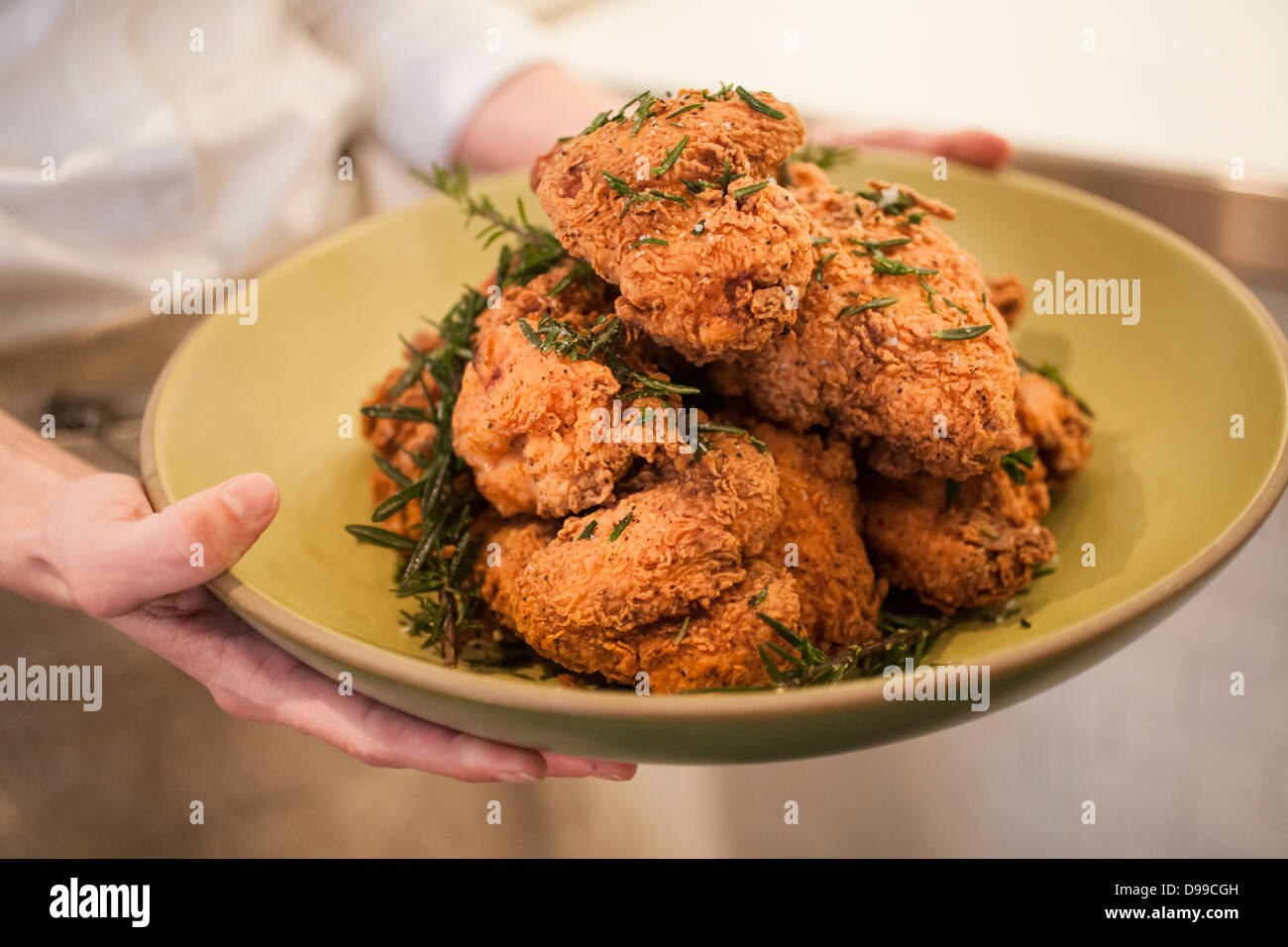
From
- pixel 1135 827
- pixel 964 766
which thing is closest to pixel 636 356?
pixel 964 766

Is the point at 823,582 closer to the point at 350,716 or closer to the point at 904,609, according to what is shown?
the point at 904,609

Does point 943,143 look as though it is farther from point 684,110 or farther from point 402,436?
point 402,436

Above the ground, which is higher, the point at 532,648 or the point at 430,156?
the point at 430,156

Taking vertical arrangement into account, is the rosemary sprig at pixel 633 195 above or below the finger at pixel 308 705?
above

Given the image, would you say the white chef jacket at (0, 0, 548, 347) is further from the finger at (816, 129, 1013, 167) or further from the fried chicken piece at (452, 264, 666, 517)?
the fried chicken piece at (452, 264, 666, 517)

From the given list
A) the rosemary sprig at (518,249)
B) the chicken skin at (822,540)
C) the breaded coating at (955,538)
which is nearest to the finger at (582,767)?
the chicken skin at (822,540)

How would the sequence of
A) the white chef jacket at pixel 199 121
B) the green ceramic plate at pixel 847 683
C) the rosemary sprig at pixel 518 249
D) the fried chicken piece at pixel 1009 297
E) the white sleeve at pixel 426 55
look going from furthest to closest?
the white sleeve at pixel 426 55 < the white chef jacket at pixel 199 121 < the fried chicken piece at pixel 1009 297 < the rosemary sprig at pixel 518 249 < the green ceramic plate at pixel 847 683

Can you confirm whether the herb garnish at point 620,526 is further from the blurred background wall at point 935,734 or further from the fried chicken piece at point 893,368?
the blurred background wall at point 935,734
